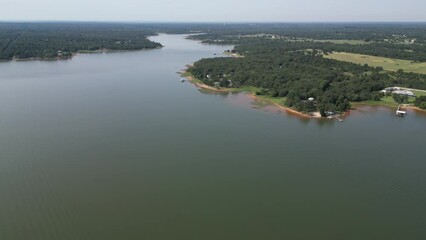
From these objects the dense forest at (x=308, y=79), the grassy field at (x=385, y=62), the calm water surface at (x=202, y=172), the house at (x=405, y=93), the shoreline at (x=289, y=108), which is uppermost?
the grassy field at (x=385, y=62)

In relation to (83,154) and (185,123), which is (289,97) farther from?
(83,154)

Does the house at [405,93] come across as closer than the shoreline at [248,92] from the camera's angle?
No

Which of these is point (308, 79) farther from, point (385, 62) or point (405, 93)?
point (385, 62)

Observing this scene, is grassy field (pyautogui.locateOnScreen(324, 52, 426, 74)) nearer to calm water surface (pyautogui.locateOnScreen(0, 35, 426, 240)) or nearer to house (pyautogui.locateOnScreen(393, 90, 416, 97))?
house (pyautogui.locateOnScreen(393, 90, 416, 97))

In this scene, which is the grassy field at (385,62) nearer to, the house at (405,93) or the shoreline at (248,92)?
the house at (405,93)

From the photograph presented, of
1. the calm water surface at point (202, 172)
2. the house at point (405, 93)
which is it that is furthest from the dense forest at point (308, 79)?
the calm water surface at point (202, 172)

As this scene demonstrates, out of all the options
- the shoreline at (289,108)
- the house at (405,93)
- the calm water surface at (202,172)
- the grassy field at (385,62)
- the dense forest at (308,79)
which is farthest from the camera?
the grassy field at (385,62)
